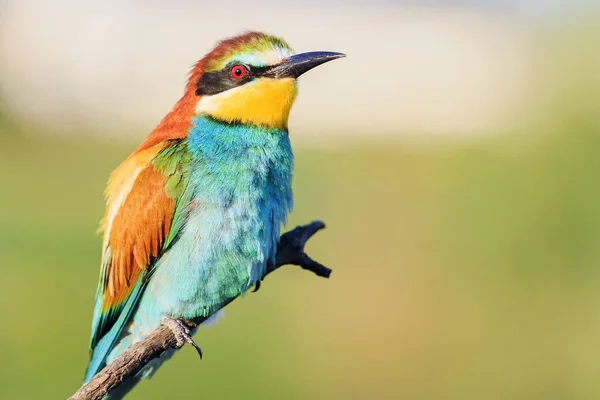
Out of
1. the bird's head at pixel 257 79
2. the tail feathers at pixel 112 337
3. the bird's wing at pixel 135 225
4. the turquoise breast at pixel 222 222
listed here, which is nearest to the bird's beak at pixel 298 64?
the bird's head at pixel 257 79

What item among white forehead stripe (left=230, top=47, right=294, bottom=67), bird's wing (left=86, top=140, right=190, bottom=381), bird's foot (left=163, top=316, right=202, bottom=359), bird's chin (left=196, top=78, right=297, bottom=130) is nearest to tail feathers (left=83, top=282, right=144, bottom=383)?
bird's wing (left=86, top=140, right=190, bottom=381)

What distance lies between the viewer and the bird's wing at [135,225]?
6.32 ft

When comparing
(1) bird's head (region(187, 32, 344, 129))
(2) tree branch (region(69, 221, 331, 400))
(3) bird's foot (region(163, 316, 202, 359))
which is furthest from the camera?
(1) bird's head (region(187, 32, 344, 129))

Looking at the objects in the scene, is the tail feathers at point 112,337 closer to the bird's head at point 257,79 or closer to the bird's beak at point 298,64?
the bird's head at point 257,79

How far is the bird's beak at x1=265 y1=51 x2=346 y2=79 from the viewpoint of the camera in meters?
1.97

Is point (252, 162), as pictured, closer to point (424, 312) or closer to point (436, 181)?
point (424, 312)

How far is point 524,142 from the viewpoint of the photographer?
614 centimetres

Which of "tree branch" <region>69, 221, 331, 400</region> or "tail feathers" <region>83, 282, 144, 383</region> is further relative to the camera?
"tail feathers" <region>83, 282, 144, 383</region>

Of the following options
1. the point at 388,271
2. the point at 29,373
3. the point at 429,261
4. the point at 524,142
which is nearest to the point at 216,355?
the point at 29,373

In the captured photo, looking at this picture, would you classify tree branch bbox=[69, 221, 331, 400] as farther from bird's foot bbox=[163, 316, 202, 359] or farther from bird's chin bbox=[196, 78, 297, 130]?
bird's chin bbox=[196, 78, 297, 130]

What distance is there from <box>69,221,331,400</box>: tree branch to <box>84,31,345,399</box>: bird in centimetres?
6

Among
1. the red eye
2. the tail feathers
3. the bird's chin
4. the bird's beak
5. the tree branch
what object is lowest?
the tail feathers

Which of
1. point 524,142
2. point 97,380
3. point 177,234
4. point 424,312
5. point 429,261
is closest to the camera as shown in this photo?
point 97,380

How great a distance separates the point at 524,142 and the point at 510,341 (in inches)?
84.5
